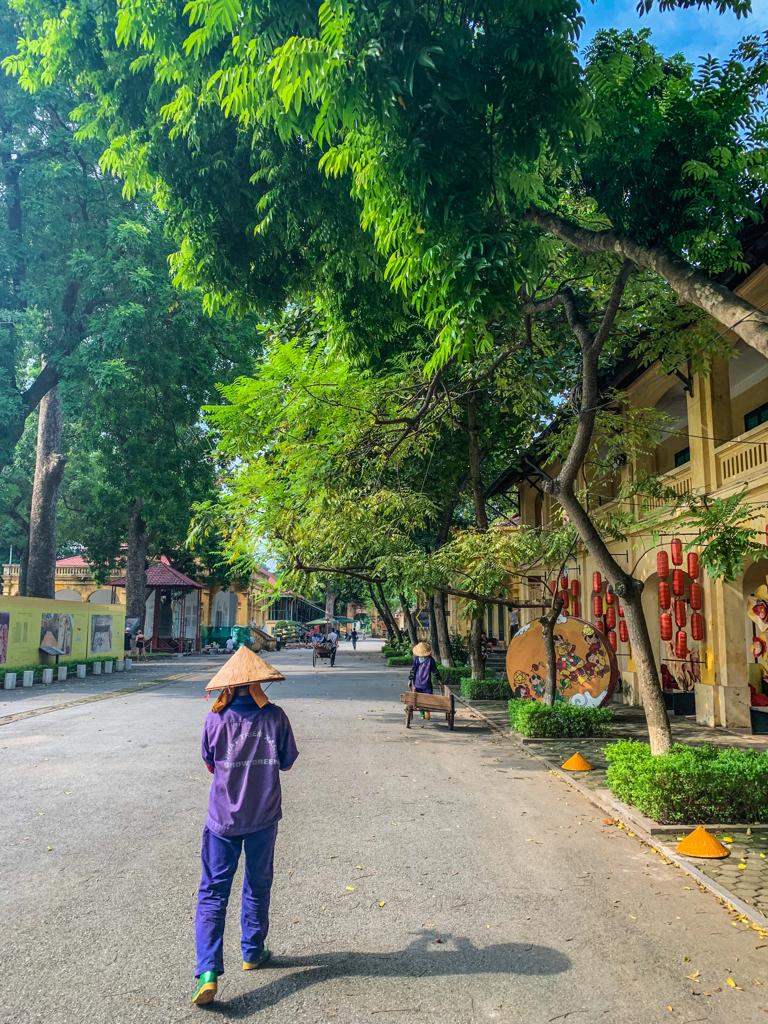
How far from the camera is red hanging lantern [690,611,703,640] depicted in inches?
536

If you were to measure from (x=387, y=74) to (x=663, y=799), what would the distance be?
6.15 metres

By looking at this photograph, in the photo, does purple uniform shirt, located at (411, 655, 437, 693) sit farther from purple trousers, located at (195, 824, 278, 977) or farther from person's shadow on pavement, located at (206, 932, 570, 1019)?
purple trousers, located at (195, 824, 278, 977)

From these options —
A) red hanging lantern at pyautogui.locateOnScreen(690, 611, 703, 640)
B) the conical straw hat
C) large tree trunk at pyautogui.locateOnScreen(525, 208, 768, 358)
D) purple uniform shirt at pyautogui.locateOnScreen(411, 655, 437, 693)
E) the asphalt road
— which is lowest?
the asphalt road

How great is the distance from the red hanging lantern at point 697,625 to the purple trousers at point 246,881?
11.4m

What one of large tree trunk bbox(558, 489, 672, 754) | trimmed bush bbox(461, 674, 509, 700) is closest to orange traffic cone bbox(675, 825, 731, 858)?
large tree trunk bbox(558, 489, 672, 754)

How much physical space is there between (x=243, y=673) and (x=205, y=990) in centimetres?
149

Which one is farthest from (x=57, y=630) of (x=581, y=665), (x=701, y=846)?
(x=701, y=846)

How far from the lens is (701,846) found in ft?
19.5

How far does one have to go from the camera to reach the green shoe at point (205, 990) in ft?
11.6

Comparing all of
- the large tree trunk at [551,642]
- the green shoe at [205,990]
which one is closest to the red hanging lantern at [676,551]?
the large tree trunk at [551,642]

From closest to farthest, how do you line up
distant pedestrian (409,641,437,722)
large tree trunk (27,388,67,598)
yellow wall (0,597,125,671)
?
distant pedestrian (409,641,437,722), yellow wall (0,597,125,671), large tree trunk (27,388,67,598)

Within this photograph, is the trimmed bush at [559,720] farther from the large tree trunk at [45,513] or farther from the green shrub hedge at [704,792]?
the large tree trunk at [45,513]

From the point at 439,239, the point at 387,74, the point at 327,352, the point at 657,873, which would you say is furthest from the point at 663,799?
the point at 327,352

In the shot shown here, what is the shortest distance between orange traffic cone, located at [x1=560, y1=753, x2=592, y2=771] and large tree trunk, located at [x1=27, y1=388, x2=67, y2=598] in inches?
871
